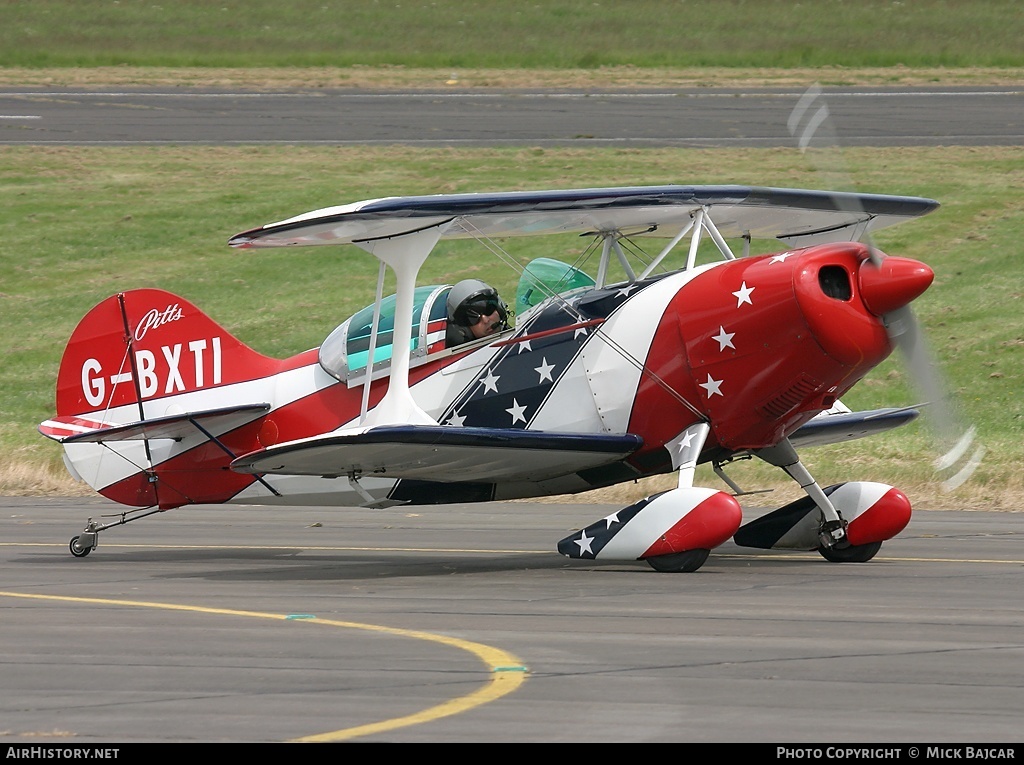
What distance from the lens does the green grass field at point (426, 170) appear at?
23.4m

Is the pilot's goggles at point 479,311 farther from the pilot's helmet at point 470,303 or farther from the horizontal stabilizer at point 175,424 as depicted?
the horizontal stabilizer at point 175,424

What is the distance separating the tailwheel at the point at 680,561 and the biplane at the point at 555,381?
0.8 inches

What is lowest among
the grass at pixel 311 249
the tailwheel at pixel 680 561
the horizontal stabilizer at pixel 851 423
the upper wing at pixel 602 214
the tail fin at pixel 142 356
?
the grass at pixel 311 249

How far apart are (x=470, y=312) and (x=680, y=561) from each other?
9.45 ft

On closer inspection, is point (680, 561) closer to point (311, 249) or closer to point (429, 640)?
point (429, 640)

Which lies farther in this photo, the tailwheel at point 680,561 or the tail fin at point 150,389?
the tail fin at point 150,389

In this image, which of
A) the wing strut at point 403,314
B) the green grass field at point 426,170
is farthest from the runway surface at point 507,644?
the green grass field at point 426,170

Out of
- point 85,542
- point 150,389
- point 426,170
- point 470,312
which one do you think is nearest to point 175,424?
point 150,389

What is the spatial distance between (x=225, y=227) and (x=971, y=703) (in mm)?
25020

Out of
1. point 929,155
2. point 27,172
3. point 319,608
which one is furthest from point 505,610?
point 27,172

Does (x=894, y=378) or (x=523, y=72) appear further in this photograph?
(x=523, y=72)

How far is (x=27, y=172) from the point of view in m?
33.1

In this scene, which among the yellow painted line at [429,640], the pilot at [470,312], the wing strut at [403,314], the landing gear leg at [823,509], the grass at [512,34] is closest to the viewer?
the yellow painted line at [429,640]
